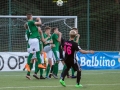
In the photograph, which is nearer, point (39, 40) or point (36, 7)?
point (39, 40)

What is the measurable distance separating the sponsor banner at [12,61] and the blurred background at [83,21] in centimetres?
42

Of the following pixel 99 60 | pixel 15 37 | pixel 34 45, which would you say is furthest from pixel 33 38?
pixel 99 60

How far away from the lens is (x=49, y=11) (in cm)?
3016

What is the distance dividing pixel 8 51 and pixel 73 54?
29.9 feet

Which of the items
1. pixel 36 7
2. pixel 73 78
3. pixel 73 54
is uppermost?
pixel 36 7

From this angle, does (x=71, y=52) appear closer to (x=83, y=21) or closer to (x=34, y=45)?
(x=34, y=45)

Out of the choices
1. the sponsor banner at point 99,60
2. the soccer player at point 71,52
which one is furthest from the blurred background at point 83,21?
the soccer player at point 71,52

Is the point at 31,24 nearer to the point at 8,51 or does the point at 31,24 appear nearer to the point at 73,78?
the point at 73,78

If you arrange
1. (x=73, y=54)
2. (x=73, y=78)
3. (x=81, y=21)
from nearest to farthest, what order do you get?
(x=73, y=54) < (x=73, y=78) < (x=81, y=21)

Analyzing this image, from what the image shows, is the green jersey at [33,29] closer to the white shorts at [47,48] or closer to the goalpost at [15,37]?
the white shorts at [47,48]

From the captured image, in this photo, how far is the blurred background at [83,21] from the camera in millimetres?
24359

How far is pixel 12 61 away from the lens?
23641 mm

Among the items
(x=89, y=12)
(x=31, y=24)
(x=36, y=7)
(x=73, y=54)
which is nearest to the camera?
(x=73, y=54)

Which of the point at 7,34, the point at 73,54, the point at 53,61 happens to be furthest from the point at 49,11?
the point at 73,54
